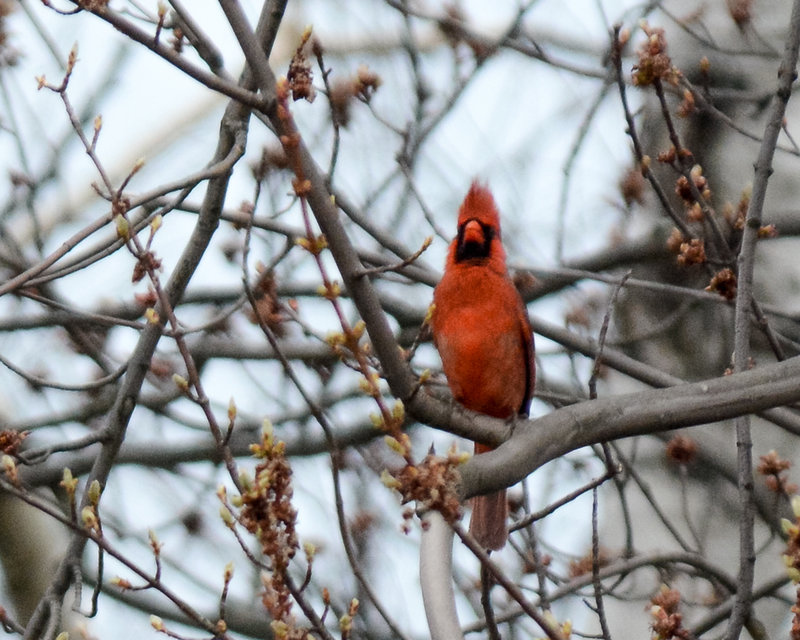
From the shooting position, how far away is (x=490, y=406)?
3.72 metres

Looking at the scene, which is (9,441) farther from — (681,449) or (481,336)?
(681,449)

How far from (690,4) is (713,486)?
6.40ft

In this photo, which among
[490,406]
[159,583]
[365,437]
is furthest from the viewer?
[365,437]

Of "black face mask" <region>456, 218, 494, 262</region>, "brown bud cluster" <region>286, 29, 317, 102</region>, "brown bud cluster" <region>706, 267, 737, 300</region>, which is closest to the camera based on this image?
"brown bud cluster" <region>286, 29, 317, 102</region>

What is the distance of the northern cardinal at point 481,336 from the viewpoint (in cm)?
366

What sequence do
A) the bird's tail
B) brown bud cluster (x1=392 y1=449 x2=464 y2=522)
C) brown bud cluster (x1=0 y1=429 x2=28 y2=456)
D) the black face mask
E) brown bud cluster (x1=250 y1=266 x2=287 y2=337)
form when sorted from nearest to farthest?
brown bud cluster (x1=392 y1=449 x2=464 y2=522)
brown bud cluster (x1=0 y1=429 x2=28 y2=456)
brown bud cluster (x1=250 y1=266 x2=287 y2=337)
the bird's tail
the black face mask

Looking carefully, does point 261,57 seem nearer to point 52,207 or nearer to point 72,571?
point 72,571

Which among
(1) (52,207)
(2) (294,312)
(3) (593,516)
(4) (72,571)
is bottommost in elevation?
(4) (72,571)

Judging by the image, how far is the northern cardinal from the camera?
144 inches

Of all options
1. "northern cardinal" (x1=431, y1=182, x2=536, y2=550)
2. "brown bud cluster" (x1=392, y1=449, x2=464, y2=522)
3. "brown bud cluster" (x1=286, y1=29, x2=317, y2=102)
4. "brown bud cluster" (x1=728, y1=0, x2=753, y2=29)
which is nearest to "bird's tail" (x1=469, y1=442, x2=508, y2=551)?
"northern cardinal" (x1=431, y1=182, x2=536, y2=550)

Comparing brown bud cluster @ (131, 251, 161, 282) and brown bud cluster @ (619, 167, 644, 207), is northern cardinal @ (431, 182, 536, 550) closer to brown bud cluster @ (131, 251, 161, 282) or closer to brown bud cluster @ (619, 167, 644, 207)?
brown bud cluster @ (619, 167, 644, 207)

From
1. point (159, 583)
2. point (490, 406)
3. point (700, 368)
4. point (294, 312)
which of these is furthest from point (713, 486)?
point (159, 583)

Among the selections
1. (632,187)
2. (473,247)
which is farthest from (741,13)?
(473,247)

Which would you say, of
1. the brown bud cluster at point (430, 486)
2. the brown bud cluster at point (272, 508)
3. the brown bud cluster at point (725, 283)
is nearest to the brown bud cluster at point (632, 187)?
the brown bud cluster at point (725, 283)
